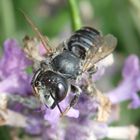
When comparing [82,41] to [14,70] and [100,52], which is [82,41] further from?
[14,70]

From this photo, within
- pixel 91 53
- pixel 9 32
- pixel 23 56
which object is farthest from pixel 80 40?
pixel 9 32

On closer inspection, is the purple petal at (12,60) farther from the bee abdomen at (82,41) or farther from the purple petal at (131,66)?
the purple petal at (131,66)

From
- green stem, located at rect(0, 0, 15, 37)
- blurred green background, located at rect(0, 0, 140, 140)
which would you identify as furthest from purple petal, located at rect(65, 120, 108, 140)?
green stem, located at rect(0, 0, 15, 37)

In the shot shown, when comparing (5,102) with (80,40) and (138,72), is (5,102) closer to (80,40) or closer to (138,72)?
(80,40)

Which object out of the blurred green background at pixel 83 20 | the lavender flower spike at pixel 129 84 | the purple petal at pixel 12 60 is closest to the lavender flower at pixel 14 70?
the purple petal at pixel 12 60

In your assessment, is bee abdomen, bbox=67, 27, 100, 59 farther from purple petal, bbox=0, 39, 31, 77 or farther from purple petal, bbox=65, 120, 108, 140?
purple petal, bbox=65, 120, 108, 140

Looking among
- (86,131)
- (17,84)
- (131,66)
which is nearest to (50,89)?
(17,84)
